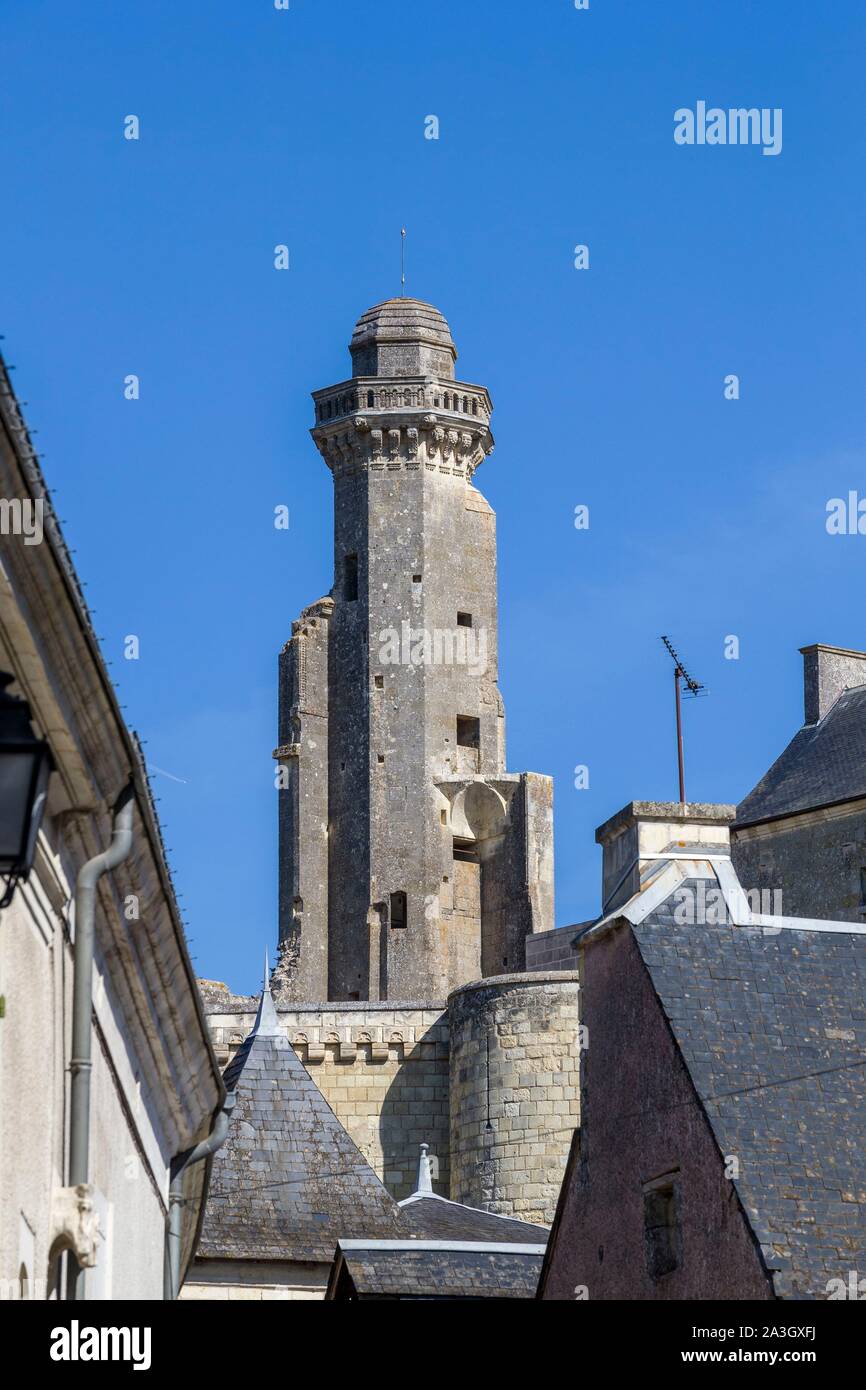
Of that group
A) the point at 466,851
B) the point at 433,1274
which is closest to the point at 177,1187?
the point at 433,1274

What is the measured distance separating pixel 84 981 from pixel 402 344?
5262 centimetres

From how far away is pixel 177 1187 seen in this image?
13.9m

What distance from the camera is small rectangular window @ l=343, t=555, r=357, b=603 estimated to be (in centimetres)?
5766

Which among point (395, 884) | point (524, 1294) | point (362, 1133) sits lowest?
point (524, 1294)

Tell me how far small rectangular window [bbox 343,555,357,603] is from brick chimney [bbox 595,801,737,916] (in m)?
35.7

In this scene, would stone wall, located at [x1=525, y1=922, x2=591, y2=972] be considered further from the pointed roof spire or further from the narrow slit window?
the pointed roof spire

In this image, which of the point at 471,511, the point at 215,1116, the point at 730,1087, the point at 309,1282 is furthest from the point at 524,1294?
the point at 471,511

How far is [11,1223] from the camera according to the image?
7.89 meters

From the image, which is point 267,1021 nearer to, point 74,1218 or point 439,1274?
point 439,1274

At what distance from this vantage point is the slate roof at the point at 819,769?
32125 millimetres

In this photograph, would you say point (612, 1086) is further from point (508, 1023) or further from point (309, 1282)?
point (508, 1023)

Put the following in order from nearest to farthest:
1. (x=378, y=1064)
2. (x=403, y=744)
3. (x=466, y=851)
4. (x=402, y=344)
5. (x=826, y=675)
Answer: (x=826, y=675) < (x=378, y=1064) < (x=403, y=744) < (x=466, y=851) < (x=402, y=344)
